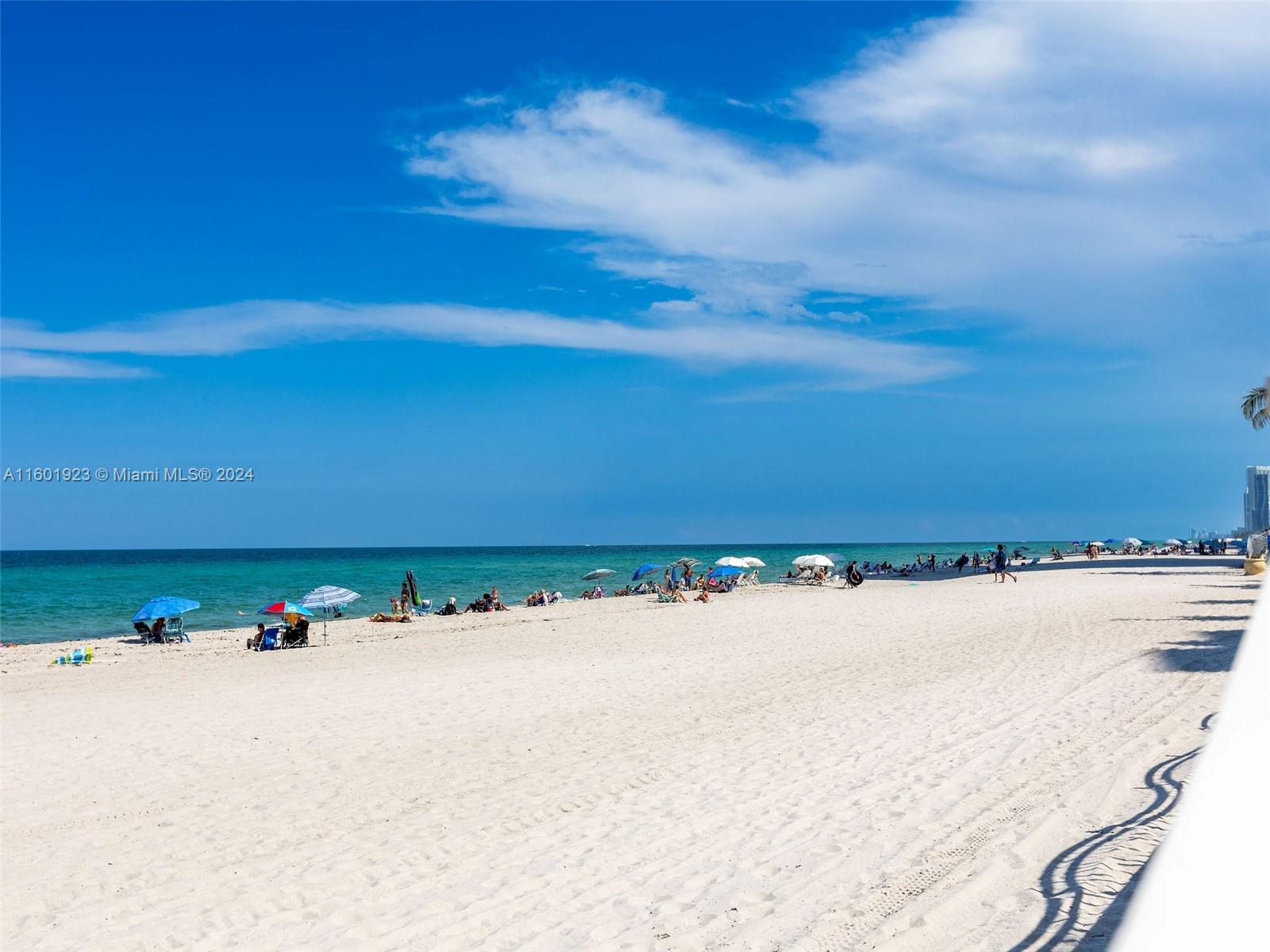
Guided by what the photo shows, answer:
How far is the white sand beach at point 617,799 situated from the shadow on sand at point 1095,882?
26 millimetres

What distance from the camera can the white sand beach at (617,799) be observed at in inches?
225

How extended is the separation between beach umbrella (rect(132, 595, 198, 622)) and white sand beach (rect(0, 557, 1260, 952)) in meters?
8.51

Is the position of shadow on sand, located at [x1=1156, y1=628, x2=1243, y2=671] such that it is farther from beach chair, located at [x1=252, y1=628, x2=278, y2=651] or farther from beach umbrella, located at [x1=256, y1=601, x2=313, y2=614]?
beach umbrella, located at [x1=256, y1=601, x2=313, y2=614]

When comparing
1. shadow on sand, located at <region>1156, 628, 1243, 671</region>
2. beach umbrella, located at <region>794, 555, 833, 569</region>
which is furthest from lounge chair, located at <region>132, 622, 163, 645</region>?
beach umbrella, located at <region>794, 555, 833, 569</region>

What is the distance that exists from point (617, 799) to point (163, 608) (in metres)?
21.8

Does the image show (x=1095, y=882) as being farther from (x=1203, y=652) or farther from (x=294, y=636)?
(x=294, y=636)

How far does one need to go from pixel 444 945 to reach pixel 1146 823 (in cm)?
479

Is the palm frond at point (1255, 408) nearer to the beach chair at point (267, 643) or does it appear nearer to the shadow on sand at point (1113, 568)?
the shadow on sand at point (1113, 568)

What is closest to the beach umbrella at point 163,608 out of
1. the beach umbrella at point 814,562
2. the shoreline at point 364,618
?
the shoreline at point 364,618

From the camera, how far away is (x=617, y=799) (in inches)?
324

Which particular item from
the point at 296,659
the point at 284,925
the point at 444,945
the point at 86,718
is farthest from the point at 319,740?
the point at 296,659

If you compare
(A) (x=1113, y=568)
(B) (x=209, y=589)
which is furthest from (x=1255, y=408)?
(B) (x=209, y=589)

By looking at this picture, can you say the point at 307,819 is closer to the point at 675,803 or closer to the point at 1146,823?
the point at 675,803

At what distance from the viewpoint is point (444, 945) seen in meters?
5.52
